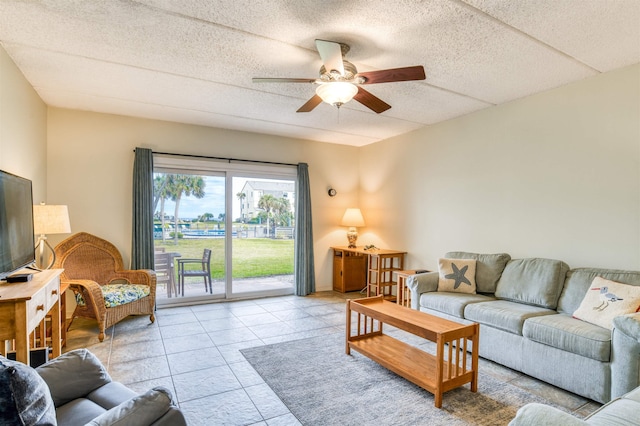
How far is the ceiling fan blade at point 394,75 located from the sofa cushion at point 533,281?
224 centimetres

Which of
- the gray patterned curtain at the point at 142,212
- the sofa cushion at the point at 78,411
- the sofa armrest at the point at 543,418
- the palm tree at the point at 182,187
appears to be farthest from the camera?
the palm tree at the point at 182,187

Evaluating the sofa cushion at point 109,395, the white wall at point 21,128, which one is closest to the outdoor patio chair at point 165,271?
the white wall at point 21,128

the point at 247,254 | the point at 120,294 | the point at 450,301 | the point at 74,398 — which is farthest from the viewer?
the point at 247,254

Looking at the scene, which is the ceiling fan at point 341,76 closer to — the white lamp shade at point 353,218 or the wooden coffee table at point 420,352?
the wooden coffee table at point 420,352

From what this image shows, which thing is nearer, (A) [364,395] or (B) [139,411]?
(B) [139,411]

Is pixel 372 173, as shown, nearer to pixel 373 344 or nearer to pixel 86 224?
pixel 373 344

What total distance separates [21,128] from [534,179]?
510cm

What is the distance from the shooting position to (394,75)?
2500 millimetres

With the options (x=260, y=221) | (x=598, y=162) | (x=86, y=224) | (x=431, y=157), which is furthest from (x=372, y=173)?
(x=86, y=224)

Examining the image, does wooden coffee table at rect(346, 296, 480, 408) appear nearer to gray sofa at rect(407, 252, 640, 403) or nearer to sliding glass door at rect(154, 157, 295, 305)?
gray sofa at rect(407, 252, 640, 403)

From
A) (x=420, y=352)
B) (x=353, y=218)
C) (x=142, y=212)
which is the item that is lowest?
(x=420, y=352)

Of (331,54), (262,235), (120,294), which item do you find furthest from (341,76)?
(262,235)

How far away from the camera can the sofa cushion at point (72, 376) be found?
1.54 m

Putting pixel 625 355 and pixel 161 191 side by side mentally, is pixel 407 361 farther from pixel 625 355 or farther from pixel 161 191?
pixel 161 191
